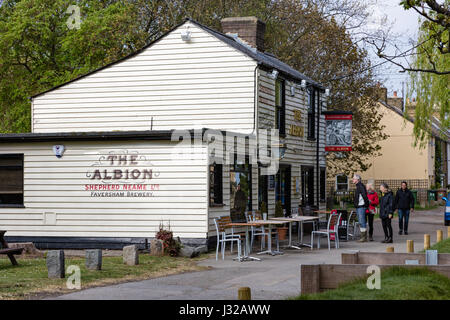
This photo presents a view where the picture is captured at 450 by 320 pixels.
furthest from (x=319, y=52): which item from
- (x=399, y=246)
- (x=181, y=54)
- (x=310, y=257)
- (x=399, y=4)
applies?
(x=399, y=4)

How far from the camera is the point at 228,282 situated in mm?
12922

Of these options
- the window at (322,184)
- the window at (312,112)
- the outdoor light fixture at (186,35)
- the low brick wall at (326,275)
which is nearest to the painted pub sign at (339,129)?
the window at (312,112)

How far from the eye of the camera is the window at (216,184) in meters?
19.4

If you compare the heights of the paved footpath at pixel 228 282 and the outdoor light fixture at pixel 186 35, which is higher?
the outdoor light fixture at pixel 186 35

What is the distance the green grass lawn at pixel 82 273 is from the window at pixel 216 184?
8.94ft

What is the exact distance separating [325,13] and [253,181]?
18.9m

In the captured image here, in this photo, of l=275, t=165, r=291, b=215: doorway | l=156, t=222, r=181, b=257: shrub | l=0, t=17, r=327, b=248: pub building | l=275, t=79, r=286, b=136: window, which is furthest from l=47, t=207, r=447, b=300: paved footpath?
l=275, t=79, r=286, b=136: window

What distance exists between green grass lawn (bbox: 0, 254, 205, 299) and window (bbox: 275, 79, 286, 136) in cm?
875

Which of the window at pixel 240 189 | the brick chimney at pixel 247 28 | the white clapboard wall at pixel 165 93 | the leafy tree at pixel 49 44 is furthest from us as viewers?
the leafy tree at pixel 49 44

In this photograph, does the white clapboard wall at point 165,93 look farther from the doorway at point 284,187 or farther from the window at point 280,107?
the doorway at point 284,187

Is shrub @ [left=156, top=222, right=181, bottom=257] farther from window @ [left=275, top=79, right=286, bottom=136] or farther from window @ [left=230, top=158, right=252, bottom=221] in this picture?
window @ [left=275, top=79, right=286, bottom=136]

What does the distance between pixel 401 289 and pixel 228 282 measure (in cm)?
469

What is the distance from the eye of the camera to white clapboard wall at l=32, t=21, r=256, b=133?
22703 millimetres

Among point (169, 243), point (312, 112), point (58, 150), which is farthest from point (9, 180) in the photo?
point (312, 112)
